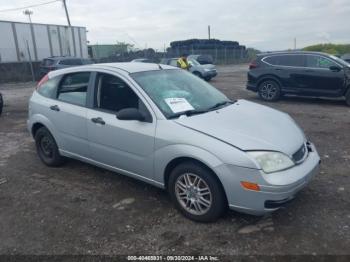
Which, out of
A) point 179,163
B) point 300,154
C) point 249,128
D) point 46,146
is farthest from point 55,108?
point 300,154

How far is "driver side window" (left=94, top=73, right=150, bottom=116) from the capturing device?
4007 millimetres

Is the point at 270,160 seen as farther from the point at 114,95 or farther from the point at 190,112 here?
the point at 114,95

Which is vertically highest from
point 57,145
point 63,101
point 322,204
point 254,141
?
point 63,101

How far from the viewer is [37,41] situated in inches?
→ 1220

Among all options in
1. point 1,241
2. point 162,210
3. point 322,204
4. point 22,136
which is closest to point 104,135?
point 162,210

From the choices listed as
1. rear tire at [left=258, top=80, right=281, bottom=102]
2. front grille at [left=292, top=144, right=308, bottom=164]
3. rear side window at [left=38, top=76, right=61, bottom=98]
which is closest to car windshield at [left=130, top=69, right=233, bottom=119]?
front grille at [left=292, top=144, right=308, bottom=164]

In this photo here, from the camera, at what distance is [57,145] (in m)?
5.05

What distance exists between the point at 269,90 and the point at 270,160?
8537 mm

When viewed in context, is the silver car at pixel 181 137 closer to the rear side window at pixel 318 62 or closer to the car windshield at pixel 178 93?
the car windshield at pixel 178 93

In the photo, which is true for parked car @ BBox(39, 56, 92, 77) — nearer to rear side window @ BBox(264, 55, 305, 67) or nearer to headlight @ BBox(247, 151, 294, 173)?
rear side window @ BBox(264, 55, 305, 67)

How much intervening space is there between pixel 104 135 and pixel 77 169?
1.34 meters

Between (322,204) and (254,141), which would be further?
(322,204)

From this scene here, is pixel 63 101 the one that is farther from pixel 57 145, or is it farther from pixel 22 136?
pixel 22 136

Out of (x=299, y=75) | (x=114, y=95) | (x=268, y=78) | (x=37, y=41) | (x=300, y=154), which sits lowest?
(x=300, y=154)
